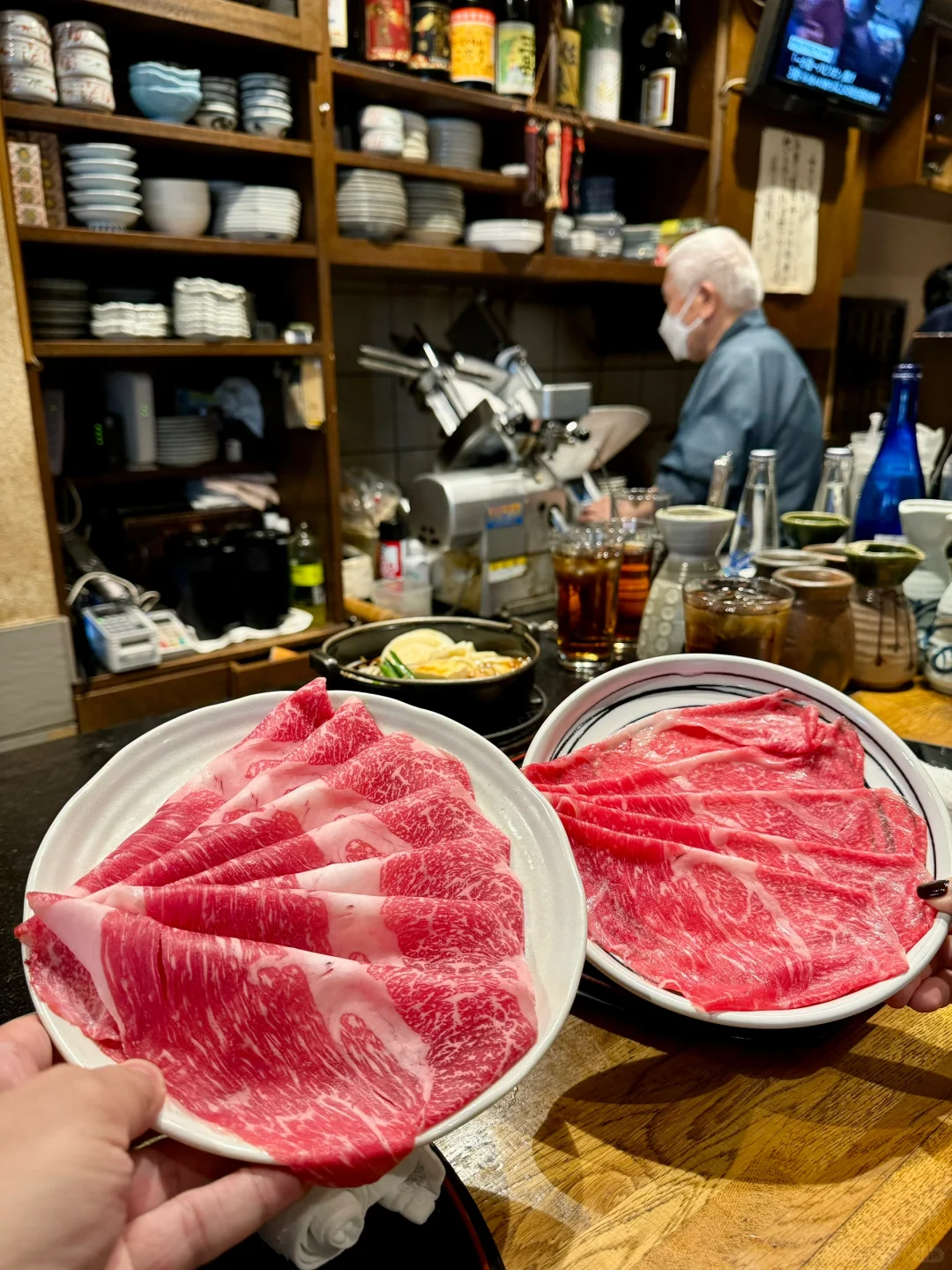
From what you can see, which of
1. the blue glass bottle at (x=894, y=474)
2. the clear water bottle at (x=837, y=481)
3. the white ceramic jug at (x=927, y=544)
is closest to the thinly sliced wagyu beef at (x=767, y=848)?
the white ceramic jug at (x=927, y=544)

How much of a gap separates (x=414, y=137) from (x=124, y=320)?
100cm

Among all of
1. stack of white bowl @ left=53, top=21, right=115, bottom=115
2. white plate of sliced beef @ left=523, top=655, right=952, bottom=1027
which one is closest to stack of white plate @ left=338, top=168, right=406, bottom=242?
stack of white bowl @ left=53, top=21, right=115, bottom=115

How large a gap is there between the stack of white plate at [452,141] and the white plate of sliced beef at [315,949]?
234cm

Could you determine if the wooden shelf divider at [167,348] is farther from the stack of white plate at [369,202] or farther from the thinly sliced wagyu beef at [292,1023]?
the thinly sliced wagyu beef at [292,1023]

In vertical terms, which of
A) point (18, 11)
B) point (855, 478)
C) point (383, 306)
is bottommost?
point (855, 478)

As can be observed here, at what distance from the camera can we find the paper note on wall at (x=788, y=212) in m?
3.21

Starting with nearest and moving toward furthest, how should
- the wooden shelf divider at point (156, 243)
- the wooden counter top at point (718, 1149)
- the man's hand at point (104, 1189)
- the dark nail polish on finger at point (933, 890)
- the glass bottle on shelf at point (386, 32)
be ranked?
the man's hand at point (104, 1189), the wooden counter top at point (718, 1149), the dark nail polish on finger at point (933, 890), the wooden shelf divider at point (156, 243), the glass bottle on shelf at point (386, 32)

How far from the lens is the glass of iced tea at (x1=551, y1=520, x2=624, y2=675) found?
129cm

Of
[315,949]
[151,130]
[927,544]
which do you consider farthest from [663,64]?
[315,949]

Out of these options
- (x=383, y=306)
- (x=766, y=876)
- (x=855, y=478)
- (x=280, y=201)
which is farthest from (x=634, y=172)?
(x=766, y=876)

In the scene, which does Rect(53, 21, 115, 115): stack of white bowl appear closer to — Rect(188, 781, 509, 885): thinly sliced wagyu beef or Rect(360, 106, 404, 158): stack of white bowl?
Rect(360, 106, 404, 158): stack of white bowl

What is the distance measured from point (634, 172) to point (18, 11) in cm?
226

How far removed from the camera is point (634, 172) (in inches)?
131

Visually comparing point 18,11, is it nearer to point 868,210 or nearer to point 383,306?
point 383,306
